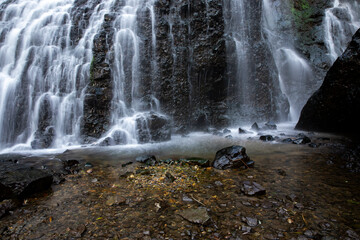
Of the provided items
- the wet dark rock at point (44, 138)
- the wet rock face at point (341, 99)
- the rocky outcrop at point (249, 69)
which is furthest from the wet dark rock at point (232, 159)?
the rocky outcrop at point (249, 69)

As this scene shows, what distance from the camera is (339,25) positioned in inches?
790

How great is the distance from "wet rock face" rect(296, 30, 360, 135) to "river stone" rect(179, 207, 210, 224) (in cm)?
906

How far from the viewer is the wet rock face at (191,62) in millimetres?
12742

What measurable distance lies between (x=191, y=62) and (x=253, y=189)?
11.2 meters

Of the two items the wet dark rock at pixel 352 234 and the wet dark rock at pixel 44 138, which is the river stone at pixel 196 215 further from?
the wet dark rock at pixel 44 138

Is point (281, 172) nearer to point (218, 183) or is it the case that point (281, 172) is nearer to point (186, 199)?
point (218, 183)

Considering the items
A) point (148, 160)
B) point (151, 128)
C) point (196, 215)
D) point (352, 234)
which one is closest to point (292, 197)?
point (352, 234)

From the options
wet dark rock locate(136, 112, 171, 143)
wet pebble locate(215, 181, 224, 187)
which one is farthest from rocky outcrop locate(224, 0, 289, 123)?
wet pebble locate(215, 181, 224, 187)

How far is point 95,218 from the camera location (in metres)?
3.08

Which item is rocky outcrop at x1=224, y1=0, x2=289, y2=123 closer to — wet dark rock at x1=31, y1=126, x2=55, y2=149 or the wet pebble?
the wet pebble

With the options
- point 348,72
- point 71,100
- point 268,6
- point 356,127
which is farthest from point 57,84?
point 268,6

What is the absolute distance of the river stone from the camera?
2.93m

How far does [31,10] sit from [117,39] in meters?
9.33

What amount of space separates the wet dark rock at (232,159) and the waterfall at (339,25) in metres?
20.0
